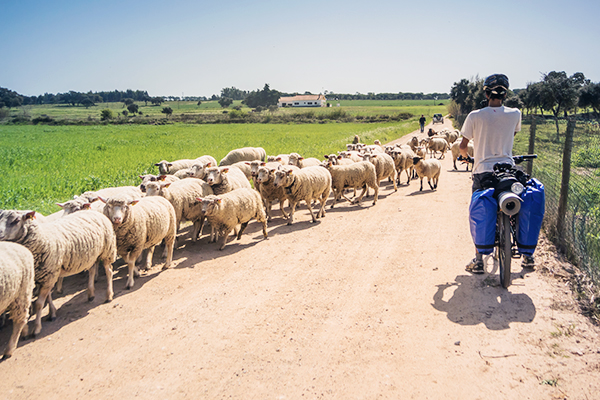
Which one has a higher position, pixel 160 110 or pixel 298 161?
pixel 160 110

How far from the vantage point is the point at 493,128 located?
18.5 ft

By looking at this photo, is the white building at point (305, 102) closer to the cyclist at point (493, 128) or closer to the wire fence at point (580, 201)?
the wire fence at point (580, 201)

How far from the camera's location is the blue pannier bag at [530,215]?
553 cm

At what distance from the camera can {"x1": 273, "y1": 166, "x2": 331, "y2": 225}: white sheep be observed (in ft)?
34.5

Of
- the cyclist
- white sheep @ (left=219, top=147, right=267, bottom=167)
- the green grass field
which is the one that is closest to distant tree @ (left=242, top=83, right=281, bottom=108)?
the green grass field

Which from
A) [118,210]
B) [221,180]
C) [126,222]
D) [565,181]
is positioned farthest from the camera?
[221,180]

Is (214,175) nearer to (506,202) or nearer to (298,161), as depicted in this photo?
(298,161)

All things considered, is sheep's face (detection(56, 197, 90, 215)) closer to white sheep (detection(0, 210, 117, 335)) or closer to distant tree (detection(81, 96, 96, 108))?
white sheep (detection(0, 210, 117, 335))

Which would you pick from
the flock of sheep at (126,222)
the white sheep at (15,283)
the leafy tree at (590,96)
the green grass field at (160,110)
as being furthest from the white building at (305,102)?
the white sheep at (15,283)

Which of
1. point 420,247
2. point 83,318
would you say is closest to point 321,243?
point 420,247

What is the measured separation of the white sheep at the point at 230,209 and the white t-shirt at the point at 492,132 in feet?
16.8

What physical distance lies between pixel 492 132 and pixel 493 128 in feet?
0.20

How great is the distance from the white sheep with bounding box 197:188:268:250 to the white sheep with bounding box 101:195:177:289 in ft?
3.44

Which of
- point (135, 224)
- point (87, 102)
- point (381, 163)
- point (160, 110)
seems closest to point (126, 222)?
point (135, 224)
